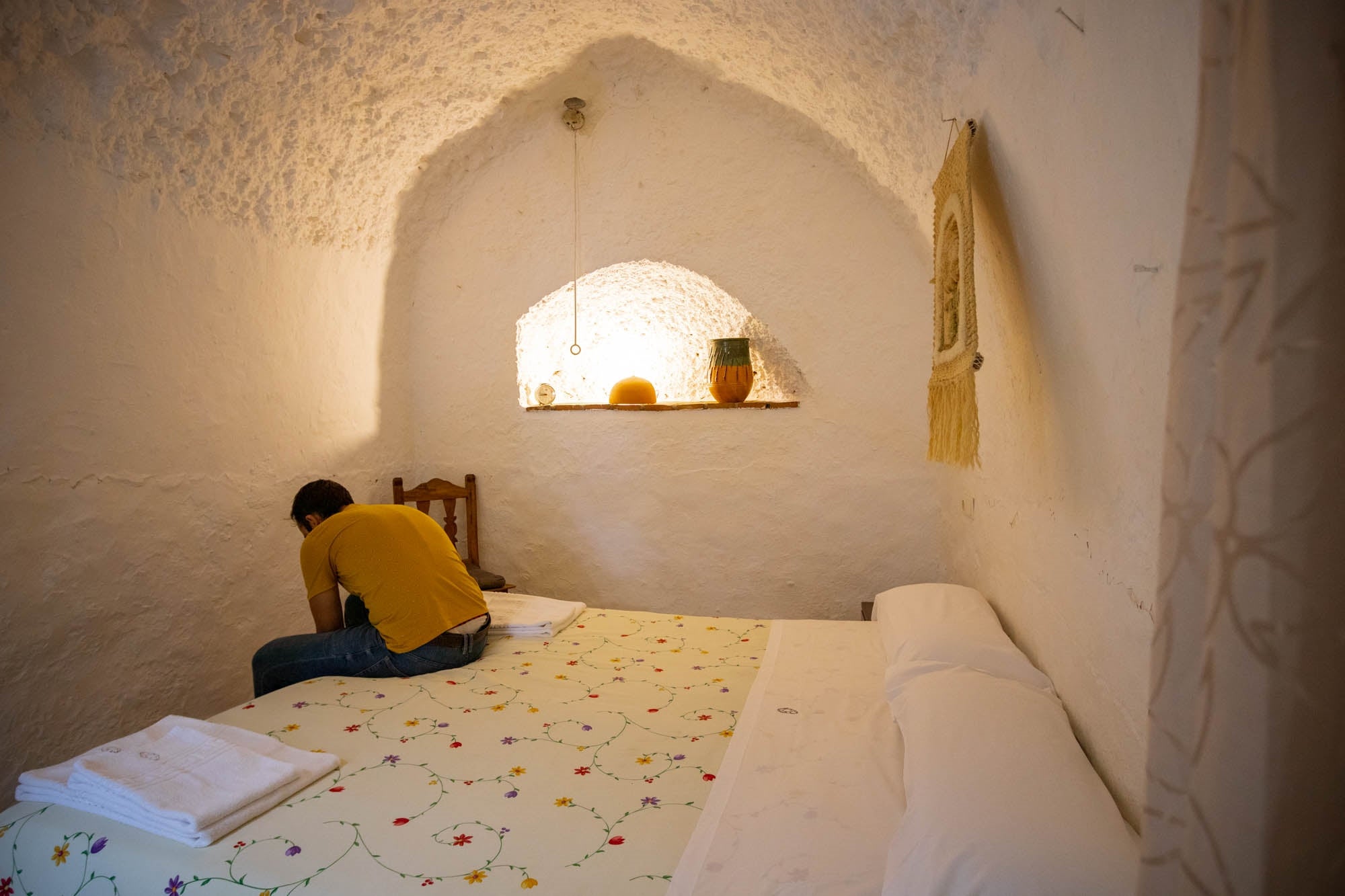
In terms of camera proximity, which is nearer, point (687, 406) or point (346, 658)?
point (346, 658)

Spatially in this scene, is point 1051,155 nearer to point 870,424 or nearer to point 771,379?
point 870,424

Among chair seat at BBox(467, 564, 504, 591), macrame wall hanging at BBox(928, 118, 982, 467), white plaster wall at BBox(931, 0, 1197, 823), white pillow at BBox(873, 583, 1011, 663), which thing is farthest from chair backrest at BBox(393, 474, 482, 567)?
white plaster wall at BBox(931, 0, 1197, 823)

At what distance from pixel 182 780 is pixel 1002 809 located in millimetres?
1491

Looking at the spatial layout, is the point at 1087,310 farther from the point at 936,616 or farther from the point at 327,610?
the point at 327,610

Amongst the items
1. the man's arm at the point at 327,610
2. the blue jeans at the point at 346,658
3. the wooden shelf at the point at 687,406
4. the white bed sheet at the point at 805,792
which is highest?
the wooden shelf at the point at 687,406

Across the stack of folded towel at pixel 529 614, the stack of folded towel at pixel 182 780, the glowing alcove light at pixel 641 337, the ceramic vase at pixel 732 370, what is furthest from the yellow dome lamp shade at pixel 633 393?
the stack of folded towel at pixel 182 780

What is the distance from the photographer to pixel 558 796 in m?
1.56

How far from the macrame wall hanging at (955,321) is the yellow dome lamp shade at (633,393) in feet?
5.97

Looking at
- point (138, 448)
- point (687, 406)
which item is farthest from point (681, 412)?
point (138, 448)

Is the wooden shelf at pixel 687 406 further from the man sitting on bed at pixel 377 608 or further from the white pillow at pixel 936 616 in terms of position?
the man sitting on bed at pixel 377 608

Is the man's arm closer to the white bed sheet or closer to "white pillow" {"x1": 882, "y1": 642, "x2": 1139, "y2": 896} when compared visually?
the white bed sheet

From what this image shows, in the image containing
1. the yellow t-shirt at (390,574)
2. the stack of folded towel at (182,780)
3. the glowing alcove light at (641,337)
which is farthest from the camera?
the glowing alcove light at (641,337)

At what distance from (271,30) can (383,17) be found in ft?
1.24

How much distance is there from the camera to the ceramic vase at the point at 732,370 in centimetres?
348
